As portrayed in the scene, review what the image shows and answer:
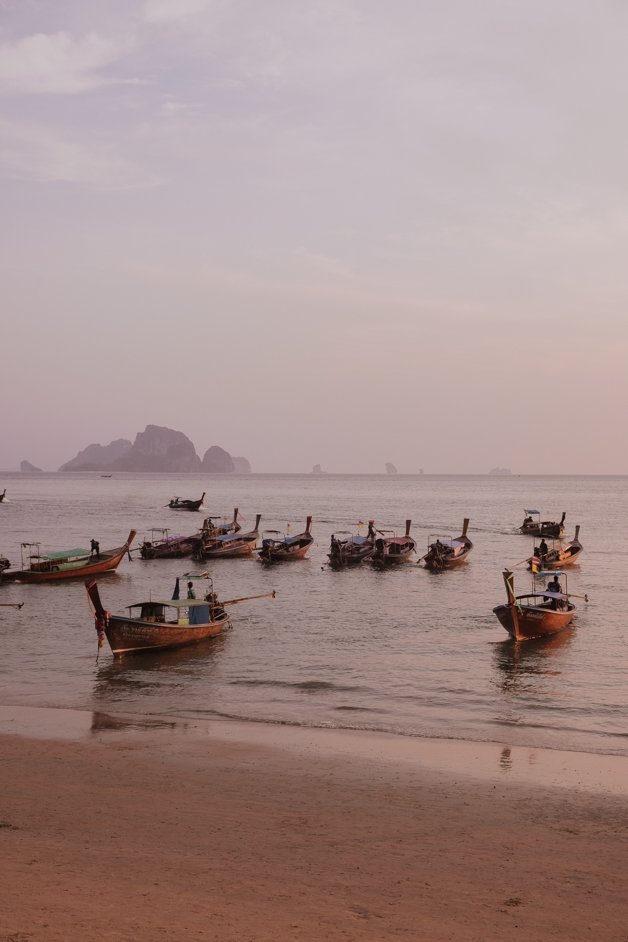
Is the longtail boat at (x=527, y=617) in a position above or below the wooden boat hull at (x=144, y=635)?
above

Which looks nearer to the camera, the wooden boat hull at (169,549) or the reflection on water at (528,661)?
the reflection on water at (528,661)

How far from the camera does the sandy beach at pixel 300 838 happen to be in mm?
10844

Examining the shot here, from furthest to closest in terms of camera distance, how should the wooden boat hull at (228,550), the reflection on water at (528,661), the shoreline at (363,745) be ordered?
the wooden boat hull at (228,550), the reflection on water at (528,661), the shoreline at (363,745)

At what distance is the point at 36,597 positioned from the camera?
1845 inches

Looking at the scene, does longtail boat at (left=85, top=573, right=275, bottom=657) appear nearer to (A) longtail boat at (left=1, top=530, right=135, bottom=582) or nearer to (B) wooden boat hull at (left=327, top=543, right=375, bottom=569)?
(A) longtail boat at (left=1, top=530, right=135, bottom=582)

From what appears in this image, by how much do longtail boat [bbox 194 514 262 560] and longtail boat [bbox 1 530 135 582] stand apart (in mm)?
11181

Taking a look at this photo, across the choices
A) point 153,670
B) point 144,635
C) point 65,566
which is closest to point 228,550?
point 65,566

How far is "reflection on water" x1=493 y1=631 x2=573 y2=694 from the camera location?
28109 mm

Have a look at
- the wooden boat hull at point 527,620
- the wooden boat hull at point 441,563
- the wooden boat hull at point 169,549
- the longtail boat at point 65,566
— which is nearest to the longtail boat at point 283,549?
the wooden boat hull at point 169,549

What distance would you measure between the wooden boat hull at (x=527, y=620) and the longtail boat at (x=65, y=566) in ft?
102

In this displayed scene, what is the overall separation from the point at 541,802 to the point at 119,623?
19013 mm

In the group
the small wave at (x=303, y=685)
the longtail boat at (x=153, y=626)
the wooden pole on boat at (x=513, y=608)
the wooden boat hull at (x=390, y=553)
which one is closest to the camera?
the small wave at (x=303, y=685)

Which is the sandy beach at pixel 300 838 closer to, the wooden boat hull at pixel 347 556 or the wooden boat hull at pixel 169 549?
the wooden boat hull at pixel 347 556

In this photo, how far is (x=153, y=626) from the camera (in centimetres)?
3164
